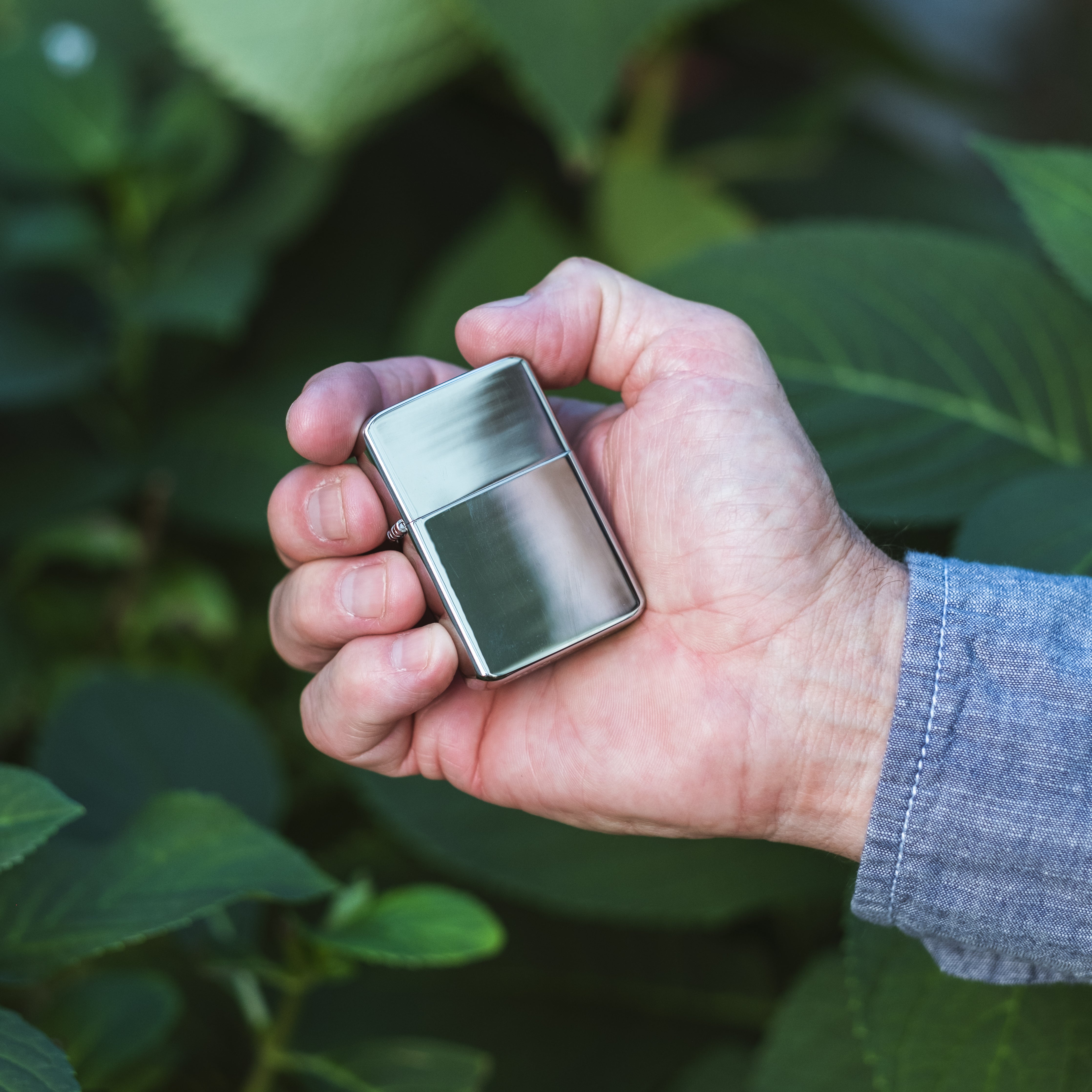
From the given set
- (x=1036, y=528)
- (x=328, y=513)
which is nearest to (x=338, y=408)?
(x=328, y=513)

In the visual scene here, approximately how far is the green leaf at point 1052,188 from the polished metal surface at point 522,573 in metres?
0.51

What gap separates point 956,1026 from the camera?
77 cm

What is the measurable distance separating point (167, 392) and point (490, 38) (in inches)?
26.4

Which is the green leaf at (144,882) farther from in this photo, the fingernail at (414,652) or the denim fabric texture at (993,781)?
the denim fabric texture at (993,781)

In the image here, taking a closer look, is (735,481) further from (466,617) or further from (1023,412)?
(1023,412)

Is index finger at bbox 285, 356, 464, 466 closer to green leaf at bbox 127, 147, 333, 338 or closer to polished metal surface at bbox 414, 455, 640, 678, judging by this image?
polished metal surface at bbox 414, 455, 640, 678

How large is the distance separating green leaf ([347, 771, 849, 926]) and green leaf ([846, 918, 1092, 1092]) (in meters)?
0.22

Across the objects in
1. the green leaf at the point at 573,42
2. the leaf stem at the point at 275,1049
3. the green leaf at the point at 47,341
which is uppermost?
the green leaf at the point at 573,42

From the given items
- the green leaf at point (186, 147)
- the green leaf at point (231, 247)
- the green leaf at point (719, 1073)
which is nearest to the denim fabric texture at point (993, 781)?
the green leaf at point (719, 1073)

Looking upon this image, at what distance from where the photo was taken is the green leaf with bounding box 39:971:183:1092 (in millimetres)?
730

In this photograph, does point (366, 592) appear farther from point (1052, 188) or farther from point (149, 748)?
point (1052, 188)

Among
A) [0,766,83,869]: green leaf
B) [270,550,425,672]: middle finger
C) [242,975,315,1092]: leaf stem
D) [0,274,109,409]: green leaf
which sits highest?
[0,274,109,409]: green leaf

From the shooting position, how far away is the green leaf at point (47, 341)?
1.19m

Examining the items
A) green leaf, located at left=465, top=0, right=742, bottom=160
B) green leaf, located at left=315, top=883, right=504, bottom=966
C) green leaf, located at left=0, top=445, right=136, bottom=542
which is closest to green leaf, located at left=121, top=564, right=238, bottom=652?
green leaf, located at left=0, top=445, right=136, bottom=542
